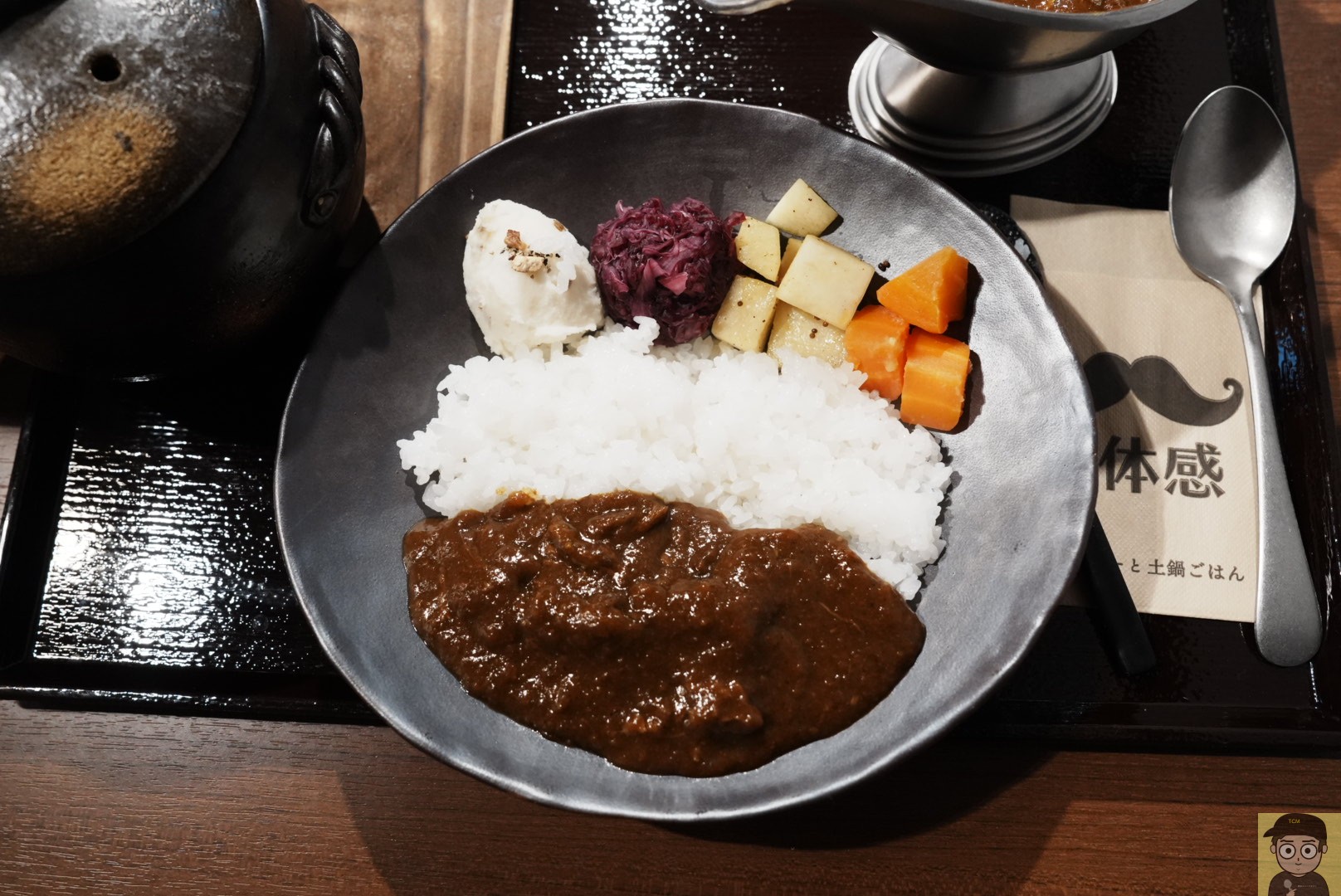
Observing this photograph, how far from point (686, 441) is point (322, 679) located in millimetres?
1170

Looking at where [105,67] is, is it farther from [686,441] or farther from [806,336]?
[806,336]

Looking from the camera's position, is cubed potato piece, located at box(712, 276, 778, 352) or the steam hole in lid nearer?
the steam hole in lid

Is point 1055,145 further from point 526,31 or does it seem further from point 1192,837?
point 1192,837

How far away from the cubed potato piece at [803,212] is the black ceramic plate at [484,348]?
0.17 feet

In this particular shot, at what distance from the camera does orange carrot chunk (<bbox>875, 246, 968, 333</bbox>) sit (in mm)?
2193

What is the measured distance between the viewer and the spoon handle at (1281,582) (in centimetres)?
216

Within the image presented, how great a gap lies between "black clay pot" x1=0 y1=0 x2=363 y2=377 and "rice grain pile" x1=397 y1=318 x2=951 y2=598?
61 centimetres

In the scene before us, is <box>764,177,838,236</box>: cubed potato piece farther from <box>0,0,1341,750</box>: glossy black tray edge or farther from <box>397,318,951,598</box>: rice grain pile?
<box>0,0,1341,750</box>: glossy black tray edge

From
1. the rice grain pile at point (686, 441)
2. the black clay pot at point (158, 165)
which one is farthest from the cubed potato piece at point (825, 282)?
the black clay pot at point (158, 165)

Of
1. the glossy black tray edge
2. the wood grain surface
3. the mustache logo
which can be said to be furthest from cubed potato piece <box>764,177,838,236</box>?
the wood grain surface

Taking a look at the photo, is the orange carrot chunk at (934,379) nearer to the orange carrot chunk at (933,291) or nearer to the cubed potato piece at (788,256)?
the orange carrot chunk at (933,291)

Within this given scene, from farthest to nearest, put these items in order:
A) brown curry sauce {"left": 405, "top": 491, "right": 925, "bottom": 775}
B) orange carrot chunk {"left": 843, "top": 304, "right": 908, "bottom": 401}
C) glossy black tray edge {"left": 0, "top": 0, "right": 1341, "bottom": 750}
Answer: orange carrot chunk {"left": 843, "top": 304, "right": 908, "bottom": 401} < glossy black tray edge {"left": 0, "top": 0, "right": 1341, "bottom": 750} < brown curry sauce {"left": 405, "top": 491, "right": 925, "bottom": 775}

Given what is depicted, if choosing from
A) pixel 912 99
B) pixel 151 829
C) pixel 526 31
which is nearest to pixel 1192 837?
Result: pixel 912 99

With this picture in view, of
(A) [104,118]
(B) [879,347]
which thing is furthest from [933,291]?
(A) [104,118]
